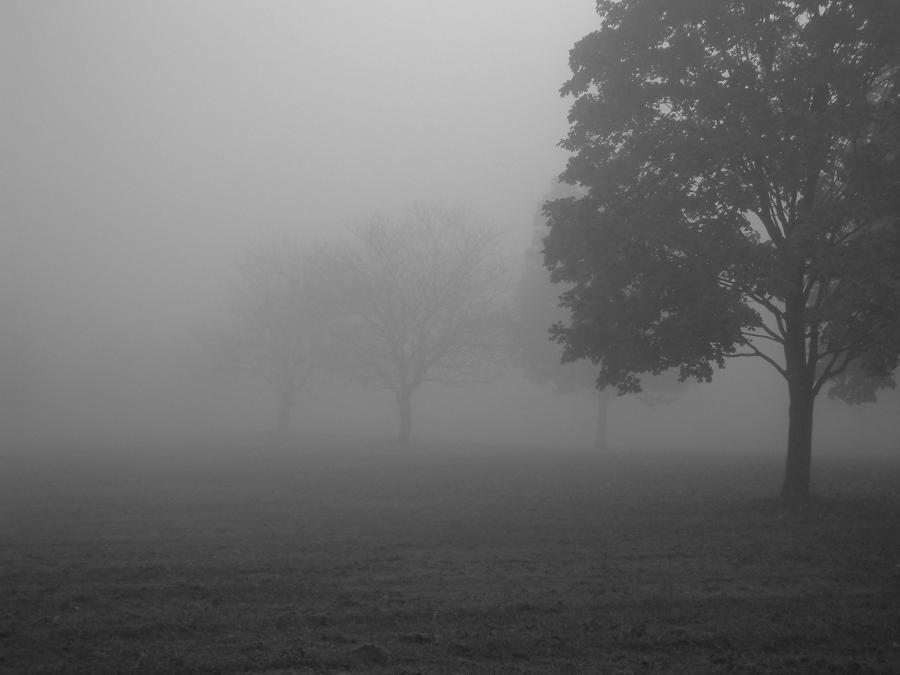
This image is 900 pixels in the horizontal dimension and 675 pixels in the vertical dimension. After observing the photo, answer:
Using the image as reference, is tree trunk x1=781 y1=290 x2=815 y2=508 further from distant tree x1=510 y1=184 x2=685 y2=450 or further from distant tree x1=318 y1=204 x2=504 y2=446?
distant tree x1=318 y1=204 x2=504 y2=446

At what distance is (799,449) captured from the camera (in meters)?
14.7

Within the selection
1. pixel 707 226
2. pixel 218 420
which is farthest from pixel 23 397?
pixel 707 226

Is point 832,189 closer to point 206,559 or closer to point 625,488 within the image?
point 625,488

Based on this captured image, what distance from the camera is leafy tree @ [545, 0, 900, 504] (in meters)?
12.8

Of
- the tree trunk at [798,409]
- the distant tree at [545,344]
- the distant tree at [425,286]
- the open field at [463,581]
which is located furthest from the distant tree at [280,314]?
the tree trunk at [798,409]

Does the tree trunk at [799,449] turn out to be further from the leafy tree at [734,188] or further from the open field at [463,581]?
the open field at [463,581]

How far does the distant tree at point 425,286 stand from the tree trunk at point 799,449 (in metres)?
26.7

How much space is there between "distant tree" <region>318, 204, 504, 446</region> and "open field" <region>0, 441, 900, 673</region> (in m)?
21.5

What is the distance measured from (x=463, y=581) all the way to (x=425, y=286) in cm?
3164

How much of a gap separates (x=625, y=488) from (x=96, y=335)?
140 metres

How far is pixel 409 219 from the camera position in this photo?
41.1 metres

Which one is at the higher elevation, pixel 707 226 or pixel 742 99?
pixel 742 99

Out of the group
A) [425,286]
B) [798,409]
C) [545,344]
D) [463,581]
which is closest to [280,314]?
[425,286]

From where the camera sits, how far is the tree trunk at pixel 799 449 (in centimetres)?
1457
